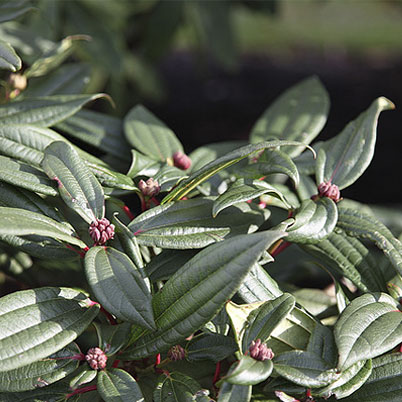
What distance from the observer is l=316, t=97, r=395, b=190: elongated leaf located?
2.86ft

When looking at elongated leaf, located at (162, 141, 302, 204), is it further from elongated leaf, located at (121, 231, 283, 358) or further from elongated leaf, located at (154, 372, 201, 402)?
elongated leaf, located at (154, 372, 201, 402)

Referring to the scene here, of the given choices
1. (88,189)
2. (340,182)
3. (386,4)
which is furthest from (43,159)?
(386,4)

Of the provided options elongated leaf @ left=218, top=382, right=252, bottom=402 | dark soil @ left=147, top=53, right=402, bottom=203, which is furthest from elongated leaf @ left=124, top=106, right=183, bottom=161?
dark soil @ left=147, top=53, right=402, bottom=203

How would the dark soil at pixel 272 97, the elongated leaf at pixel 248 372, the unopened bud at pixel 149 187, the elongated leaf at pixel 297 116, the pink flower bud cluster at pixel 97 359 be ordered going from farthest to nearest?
the dark soil at pixel 272 97
the elongated leaf at pixel 297 116
the unopened bud at pixel 149 187
the pink flower bud cluster at pixel 97 359
the elongated leaf at pixel 248 372

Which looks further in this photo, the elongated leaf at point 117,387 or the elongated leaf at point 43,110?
the elongated leaf at point 43,110

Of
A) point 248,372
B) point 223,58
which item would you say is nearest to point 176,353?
point 248,372

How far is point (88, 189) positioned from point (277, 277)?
1.62 ft

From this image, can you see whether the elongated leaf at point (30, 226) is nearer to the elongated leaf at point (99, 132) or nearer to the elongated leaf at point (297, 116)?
the elongated leaf at point (99, 132)

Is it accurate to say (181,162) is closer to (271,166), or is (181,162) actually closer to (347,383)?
(271,166)

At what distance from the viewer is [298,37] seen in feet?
16.5

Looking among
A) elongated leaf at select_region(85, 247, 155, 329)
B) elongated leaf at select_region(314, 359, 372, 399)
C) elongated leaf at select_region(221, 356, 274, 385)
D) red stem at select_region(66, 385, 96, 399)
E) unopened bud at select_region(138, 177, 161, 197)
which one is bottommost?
red stem at select_region(66, 385, 96, 399)

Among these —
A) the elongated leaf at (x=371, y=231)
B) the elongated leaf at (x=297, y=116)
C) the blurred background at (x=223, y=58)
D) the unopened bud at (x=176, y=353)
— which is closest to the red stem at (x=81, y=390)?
the unopened bud at (x=176, y=353)

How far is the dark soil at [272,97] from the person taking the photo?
317cm

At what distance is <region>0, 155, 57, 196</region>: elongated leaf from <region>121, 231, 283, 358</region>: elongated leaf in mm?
211
